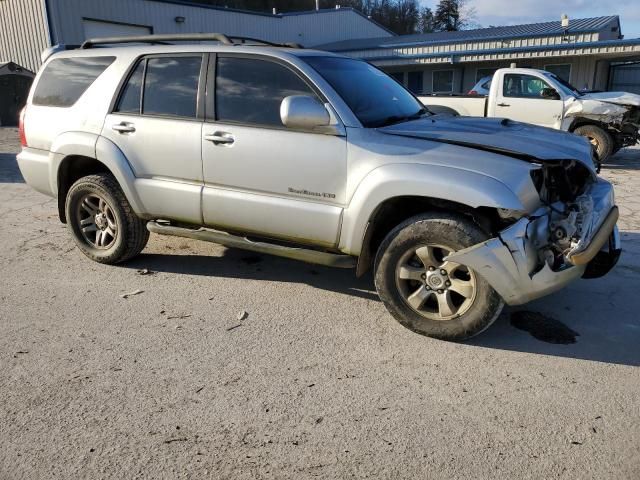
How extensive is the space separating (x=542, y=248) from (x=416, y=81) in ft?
80.1

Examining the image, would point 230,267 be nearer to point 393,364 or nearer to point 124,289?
point 124,289

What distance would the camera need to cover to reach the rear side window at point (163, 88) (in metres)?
4.30

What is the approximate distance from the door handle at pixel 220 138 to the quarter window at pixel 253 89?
0.43 ft

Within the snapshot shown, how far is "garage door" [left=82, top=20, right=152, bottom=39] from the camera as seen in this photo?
19797 millimetres

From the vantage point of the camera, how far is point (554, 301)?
13.7 ft

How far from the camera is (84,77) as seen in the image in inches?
189

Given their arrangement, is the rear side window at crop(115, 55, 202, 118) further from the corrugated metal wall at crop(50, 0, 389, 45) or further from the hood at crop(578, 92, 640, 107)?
the corrugated metal wall at crop(50, 0, 389, 45)

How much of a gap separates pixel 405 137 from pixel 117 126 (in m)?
2.46

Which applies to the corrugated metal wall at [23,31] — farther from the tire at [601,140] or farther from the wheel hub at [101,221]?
the tire at [601,140]

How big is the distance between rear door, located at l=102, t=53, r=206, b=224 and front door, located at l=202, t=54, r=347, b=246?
133mm

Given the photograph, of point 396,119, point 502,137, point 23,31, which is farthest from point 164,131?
point 23,31

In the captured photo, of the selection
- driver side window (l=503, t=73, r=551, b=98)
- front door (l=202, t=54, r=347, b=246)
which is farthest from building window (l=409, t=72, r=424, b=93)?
front door (l=202, t=54, r=347, b=246)

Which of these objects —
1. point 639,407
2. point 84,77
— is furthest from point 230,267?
point 639,407

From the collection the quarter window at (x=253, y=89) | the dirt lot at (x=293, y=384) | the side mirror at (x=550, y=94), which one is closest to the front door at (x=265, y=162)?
the quarter window at (x=253, y=89)
